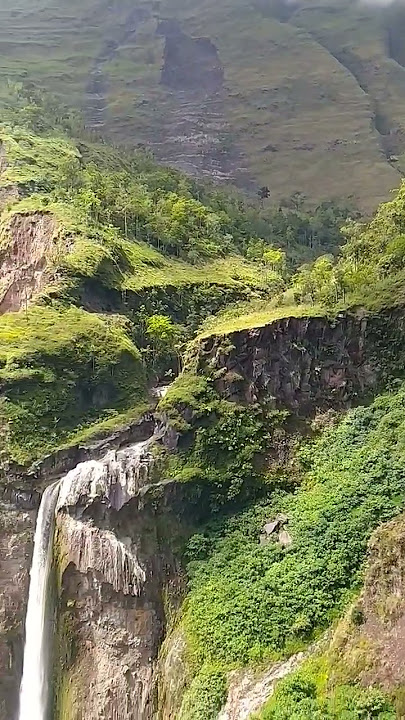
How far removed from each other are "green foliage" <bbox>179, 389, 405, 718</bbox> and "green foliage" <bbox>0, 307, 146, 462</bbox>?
686cm

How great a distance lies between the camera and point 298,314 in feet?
98.5

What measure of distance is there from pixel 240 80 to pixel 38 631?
12866 cm

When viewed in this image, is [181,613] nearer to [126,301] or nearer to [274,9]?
[126,301]

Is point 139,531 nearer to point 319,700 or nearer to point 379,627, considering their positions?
point 319,700

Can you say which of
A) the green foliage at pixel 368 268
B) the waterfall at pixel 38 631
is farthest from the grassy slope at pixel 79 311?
the green foliage at pixel 368 268

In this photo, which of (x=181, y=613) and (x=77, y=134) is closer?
(x=181, y=613)

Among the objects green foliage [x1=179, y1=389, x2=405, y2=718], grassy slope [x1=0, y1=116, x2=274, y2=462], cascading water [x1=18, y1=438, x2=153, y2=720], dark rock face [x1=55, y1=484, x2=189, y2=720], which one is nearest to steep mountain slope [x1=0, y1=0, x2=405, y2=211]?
grassy slope [x1=0, y1=116, x2=274, y2=462]

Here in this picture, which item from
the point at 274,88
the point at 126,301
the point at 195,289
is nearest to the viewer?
the point at 126,301

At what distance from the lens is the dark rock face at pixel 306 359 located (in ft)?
94.0

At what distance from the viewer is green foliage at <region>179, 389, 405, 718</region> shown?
2152 cm

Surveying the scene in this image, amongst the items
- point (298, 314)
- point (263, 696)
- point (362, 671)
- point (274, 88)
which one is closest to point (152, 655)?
point (263, 696)

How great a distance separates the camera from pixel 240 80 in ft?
445

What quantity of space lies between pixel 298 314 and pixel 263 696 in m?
15.9

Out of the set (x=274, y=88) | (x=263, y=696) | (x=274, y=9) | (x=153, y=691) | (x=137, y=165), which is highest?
(x=274, y=9)
